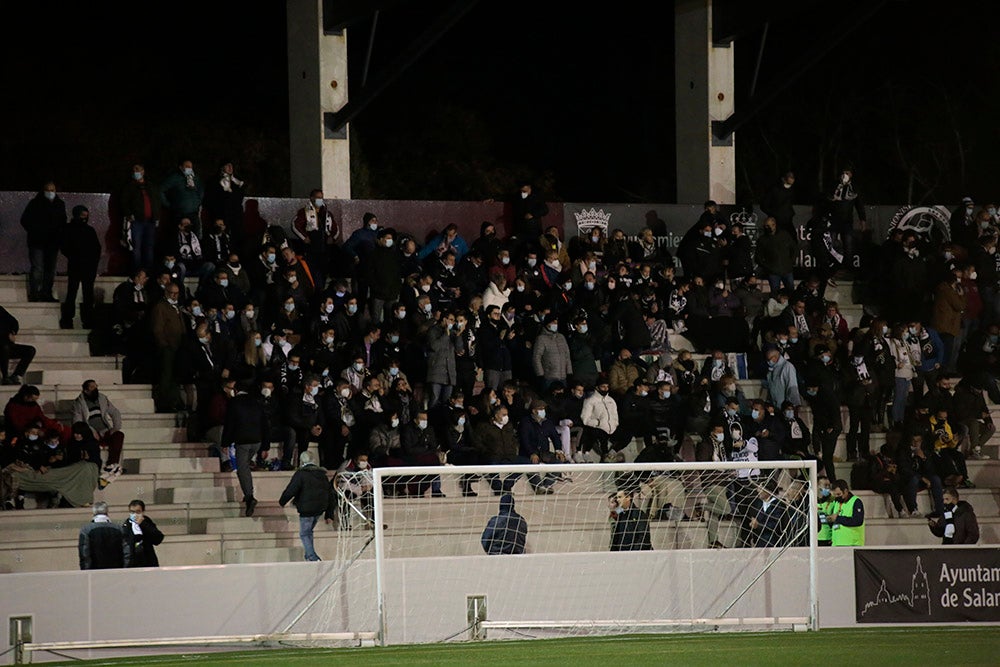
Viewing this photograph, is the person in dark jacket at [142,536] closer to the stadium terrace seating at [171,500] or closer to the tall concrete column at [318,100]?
the stadium terrace seating at [171,500]

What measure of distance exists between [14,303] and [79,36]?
79.9 ft

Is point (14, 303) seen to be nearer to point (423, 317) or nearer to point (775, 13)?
point (423, 317)

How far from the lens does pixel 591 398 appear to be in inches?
870

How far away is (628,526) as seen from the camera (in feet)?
64.4

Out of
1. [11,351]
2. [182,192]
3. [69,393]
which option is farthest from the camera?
[182,192]

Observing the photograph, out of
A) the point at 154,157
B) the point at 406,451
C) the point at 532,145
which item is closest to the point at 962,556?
the point at 406,451

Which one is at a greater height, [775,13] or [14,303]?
[775,13]

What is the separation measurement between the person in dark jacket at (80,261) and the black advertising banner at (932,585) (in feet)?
35.3

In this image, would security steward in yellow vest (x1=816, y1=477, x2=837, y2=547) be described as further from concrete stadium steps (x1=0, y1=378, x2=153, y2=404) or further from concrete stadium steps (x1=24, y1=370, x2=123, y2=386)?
concrete stadium steps (x1=24, y1=370, x2=123, y2=386)

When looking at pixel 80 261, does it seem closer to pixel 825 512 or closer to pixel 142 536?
pixel 142 536

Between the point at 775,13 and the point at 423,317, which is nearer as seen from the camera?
the point at 423,317

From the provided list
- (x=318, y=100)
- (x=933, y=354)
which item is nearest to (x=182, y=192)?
(x=318, y=100)

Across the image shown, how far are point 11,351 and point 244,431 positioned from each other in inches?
135

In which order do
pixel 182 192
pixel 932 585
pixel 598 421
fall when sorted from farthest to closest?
pixel 182 192, pixel 598 421, pixel 932 585
